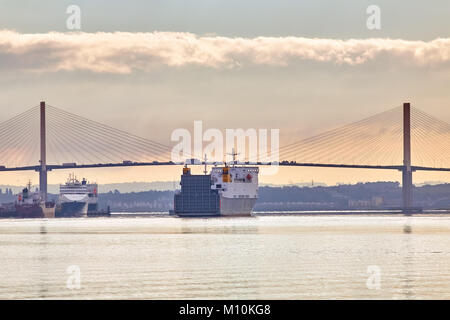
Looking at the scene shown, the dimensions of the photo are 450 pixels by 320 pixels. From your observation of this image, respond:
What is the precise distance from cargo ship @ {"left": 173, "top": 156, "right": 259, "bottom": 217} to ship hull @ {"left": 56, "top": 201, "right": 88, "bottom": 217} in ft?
96.6

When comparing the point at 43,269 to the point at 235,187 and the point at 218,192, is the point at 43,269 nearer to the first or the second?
the point at 218,192

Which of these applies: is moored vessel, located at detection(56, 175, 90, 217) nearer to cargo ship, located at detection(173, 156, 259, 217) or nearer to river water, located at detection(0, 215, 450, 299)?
cargo ship, located at detection(173, 156, 259, 217)

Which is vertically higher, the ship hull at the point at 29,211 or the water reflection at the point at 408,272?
the ship hull at the point at 29,211

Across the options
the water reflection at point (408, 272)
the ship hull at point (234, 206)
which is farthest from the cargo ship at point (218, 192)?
the water reflection at point (408, 272)

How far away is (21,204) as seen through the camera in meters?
163

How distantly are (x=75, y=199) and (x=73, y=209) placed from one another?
223cm

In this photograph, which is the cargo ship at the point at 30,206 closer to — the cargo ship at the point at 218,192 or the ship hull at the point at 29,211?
the ship hull at the point at 29,211

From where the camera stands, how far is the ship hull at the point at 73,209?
568ft

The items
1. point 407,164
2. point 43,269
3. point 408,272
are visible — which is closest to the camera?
point 408,272

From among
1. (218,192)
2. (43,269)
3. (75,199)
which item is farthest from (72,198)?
(43,269)

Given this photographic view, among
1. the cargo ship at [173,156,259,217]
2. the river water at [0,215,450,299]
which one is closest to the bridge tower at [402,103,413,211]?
the cargo ship at [173,156,259,217]

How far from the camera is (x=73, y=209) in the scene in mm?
174250

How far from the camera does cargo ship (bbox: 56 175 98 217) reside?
17288 centimetres
